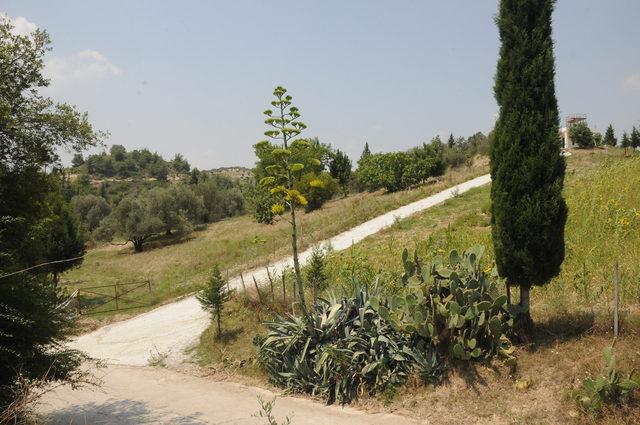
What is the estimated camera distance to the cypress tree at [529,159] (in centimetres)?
710

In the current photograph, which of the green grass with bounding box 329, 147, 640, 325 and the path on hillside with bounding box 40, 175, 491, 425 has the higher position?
the green grass with bounding box 329, 147, 640, 325

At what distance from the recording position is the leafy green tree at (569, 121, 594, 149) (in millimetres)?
37781

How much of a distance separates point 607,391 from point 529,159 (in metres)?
3.39

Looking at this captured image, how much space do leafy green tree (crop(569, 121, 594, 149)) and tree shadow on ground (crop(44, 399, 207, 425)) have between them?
39834 mm

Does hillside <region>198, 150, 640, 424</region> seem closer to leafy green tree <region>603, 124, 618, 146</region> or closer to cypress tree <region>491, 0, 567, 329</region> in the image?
cypress tree <region>491, 0, 567, 329</region>

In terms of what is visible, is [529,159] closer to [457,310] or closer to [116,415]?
[457,310]

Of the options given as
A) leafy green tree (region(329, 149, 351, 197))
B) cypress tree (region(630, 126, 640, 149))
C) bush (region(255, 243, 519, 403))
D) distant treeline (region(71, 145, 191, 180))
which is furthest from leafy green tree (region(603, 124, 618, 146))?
distant treeline (region(71, 145, 191, 180))

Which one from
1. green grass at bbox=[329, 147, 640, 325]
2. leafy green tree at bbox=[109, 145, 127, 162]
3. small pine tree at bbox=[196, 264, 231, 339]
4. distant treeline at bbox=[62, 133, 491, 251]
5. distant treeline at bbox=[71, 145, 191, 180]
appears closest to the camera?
green grass at bbox=[329, 147, 640, 325]

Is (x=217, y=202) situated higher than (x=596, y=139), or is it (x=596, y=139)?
(x=596, y=139)

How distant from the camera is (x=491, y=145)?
7852 millimetres

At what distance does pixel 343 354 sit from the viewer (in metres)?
7.63

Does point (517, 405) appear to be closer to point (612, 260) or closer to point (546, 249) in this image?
→ point (546, 249)

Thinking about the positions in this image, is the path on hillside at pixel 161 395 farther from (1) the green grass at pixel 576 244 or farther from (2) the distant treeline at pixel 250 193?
(2) the distant treeline at pixel 250 193

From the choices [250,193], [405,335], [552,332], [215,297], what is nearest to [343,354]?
[405,335]
